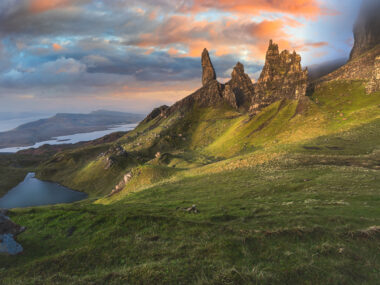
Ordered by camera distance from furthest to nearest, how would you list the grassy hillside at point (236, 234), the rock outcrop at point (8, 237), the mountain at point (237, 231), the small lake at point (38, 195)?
the small lake at point (38, 195) → the rock outcrop at point (8, 237) → the mountain at point (237, 231) → the grassy hillside at point (236, 234)

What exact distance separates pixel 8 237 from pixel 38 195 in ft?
481

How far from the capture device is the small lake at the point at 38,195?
123 m

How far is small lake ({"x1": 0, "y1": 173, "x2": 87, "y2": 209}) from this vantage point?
12300cm

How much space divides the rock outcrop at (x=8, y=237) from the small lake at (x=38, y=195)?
111 meters

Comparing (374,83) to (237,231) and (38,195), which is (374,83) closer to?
(237,231)

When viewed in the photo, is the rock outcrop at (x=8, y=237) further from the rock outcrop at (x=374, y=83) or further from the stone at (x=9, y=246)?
the rock outcrop at (x=374, y=83)

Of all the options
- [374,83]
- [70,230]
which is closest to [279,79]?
[374,83]

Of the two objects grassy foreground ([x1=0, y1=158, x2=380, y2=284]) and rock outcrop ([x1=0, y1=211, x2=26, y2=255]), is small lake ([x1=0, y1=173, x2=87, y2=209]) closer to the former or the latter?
grassy foreground ([x1=0, y1=158, x2=380, y2=284])

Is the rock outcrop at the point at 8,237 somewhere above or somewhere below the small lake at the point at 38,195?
above

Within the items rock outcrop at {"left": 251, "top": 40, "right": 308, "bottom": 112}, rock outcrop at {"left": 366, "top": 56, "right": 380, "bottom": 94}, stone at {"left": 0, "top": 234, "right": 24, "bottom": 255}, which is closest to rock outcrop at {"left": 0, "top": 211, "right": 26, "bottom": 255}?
stone at {"left": 0, "top": 234, "right": 24, "bottom": 255}

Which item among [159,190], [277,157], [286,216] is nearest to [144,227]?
[286,216]

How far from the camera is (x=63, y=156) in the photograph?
7662 inches

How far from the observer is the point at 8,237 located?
2122 cm

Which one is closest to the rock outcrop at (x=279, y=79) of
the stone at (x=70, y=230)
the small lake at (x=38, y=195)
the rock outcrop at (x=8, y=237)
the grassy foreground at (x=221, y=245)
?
the grassy foreground at (x=221, y=245)
